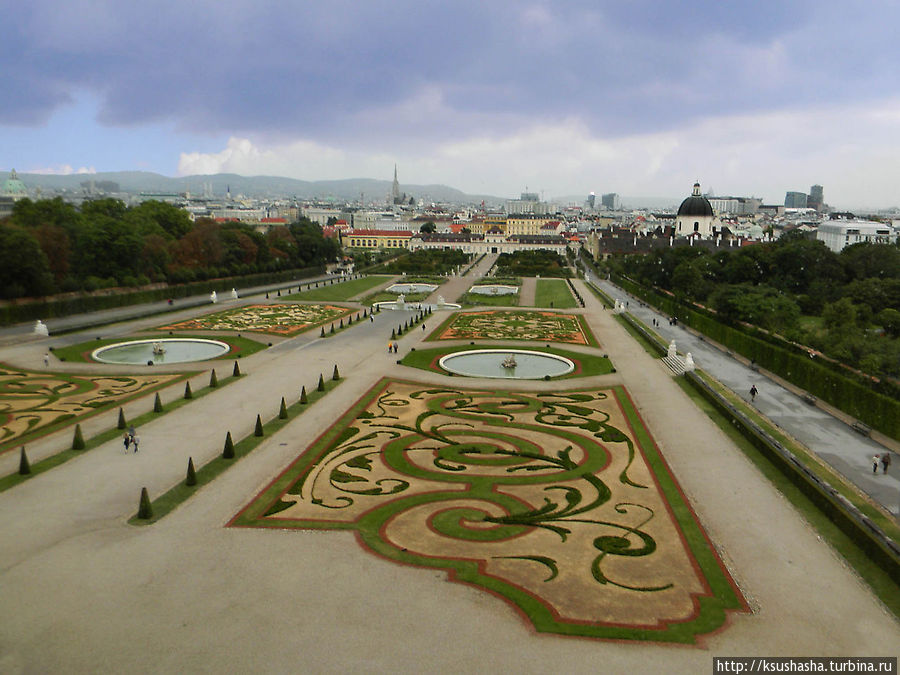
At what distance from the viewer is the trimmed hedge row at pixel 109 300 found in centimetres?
5638

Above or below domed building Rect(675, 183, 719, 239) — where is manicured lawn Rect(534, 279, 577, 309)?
below

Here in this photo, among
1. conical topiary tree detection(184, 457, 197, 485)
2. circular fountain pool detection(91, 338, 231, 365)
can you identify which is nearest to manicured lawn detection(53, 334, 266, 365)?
circular fountain pool detection(91, 338, 231, 365)

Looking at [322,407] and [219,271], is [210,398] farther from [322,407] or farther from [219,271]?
[219,271]

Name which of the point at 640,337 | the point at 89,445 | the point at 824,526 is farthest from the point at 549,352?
the point at 89,445

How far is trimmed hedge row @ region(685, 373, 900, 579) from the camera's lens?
1738cm

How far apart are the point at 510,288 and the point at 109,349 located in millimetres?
61336

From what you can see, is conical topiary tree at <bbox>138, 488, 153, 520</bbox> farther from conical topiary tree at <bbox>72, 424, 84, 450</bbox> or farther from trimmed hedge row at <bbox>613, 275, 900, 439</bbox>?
trimmed hedge row at <bbox>613, 275, 900, 439</bbox>

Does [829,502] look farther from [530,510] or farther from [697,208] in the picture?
[697,208]

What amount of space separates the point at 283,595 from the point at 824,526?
17064 millimetres

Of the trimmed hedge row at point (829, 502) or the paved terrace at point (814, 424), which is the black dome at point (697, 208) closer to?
the paved terrace at point (814, 424)

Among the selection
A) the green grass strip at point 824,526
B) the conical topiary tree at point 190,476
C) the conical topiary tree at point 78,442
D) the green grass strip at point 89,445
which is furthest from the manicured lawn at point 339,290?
the green grass strip at point 824,526

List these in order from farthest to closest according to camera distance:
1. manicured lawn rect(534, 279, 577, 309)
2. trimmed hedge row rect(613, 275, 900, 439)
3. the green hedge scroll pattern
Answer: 1. manicured lawn rect(534, 279, 577, 309)
2. trimmed hedge row rect(613, 275, 900, 439)
3. the green hedge scroll pattern

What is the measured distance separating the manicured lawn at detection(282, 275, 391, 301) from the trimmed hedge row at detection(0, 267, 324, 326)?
9.65 metres

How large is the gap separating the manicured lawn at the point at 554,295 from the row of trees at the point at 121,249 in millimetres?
42351
